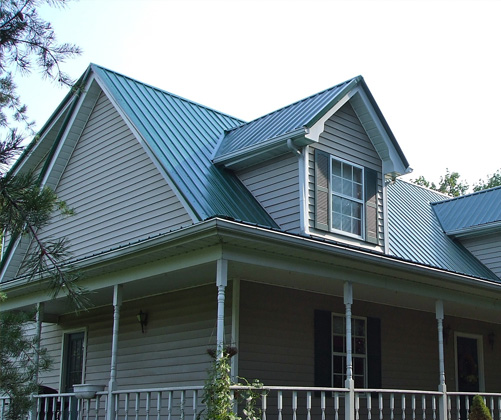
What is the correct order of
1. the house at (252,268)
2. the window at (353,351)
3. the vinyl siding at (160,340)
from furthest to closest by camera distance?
1. the window at (353,351)
2. the vinyl siding at (160,340)
3. the house at (252,268)

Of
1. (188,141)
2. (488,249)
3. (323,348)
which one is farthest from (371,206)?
(488,249)

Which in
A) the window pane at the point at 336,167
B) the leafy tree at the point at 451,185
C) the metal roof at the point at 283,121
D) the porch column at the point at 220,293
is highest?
the leafy tree at the point at 451,185

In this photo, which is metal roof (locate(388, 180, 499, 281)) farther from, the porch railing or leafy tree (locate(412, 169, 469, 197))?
leafy tree (locate(412, 169, 469, 197))

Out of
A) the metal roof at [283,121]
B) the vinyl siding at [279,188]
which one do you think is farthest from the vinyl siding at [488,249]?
the vinyl siding at [279,188]

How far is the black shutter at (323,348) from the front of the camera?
41.8 ft

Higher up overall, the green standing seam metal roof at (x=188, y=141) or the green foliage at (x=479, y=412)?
the green standing seam metal roof at (x=188, y=141)

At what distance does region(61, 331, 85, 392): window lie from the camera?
1530cm

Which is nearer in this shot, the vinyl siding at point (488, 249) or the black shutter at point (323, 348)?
the black shutter at point (323, 348)

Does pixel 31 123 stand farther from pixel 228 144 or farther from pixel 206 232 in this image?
pixel 228 144

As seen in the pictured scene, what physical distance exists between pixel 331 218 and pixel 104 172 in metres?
4.86

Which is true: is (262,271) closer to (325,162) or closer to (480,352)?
(325,162)

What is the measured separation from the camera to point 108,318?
47.8ft

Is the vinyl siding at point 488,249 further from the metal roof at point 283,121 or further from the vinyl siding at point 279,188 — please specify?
the vinyl siding at point 279,188

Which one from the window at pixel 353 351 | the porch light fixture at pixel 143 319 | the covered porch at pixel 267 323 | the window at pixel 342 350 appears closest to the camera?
the covered porch at pixel 267 323
